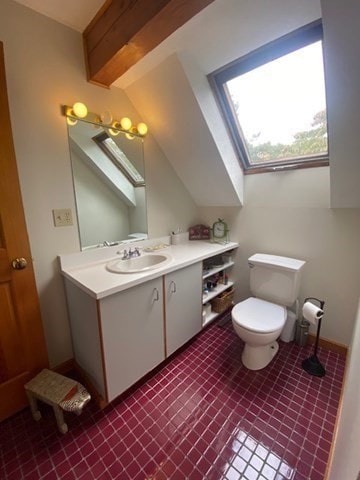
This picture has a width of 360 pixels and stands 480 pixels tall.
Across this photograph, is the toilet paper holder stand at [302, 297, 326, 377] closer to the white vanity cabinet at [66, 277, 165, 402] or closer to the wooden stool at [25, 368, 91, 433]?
the white vanity cabinet at [66, 277, 165, 402]

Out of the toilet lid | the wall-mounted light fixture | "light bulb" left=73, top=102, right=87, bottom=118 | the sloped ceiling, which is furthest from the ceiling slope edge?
the toilet lid

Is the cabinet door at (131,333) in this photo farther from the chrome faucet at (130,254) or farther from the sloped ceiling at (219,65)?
the sloped ceiling at (219,65)

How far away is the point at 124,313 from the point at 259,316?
3.38 ft

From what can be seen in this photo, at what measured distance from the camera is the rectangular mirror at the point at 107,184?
5.15ft

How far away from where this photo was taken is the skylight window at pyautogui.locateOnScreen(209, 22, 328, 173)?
1359mm

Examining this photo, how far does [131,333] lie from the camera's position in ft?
4.58

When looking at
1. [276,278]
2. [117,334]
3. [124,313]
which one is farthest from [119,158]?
[276,278]

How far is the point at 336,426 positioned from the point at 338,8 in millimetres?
2100

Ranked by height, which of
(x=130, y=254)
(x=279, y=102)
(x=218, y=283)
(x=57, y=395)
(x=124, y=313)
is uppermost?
(x=279, y=102)

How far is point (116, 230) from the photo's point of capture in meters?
1.82

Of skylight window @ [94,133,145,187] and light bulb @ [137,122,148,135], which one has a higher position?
light bulb @ [137,122,148,135]

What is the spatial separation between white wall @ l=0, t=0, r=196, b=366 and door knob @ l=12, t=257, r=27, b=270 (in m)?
0.13

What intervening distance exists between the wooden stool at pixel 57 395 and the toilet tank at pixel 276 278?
5.09 feet

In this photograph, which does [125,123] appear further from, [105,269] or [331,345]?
[331,345]
